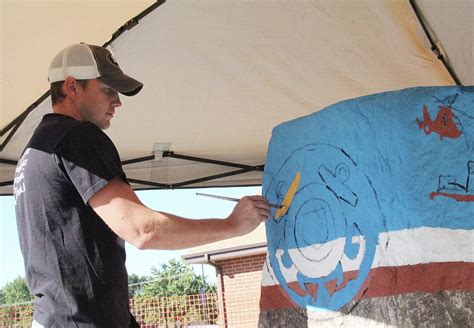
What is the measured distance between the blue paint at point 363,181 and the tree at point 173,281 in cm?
2906

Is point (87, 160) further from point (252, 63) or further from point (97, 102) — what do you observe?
point (252, 63)

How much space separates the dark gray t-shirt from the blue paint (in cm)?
80

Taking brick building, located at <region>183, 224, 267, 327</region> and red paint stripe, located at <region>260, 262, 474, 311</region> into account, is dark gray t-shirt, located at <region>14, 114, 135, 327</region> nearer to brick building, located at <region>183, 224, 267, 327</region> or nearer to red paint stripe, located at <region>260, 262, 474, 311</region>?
red paint stripe, located at <region>260, 262, 474, 311</region>

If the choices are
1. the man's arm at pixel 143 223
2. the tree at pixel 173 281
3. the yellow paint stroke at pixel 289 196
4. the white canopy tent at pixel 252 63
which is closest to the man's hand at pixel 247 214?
the man's arm at pixel 143 223

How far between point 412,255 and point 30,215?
1.25 meters

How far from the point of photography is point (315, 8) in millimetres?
3338

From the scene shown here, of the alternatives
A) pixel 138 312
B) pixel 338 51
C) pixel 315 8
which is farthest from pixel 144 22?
pixel 138 312

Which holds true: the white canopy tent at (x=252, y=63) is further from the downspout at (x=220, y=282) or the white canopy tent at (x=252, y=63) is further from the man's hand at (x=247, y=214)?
the downspout at (x=220, y=282)

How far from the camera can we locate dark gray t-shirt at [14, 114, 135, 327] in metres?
1.67

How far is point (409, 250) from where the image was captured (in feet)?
6.92

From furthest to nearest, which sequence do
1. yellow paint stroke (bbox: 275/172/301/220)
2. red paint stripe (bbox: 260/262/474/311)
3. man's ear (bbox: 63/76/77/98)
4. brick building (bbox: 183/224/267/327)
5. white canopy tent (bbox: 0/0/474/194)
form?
1. brick building (bbox: 183/224/267/327)
2. white canopy tent (bbox: 0/0/474/194)
3. yellow paint stroke (bbox: 275/172/301/220)
4. red paint stripe (bbox: 260/262/474/311)
5. man's ear (bbox: 63/76/77/98)

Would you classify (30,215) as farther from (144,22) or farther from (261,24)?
(261,24)

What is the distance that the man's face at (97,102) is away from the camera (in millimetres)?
1970

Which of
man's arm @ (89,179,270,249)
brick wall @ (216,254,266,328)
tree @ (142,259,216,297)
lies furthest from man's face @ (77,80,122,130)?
tree @ (142,259,216,297)
